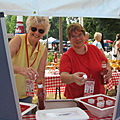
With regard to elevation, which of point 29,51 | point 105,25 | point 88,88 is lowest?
point 88,88

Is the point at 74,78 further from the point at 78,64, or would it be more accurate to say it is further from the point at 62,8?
the point at 62,8

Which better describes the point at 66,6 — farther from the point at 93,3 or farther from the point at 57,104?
the point at 57,104

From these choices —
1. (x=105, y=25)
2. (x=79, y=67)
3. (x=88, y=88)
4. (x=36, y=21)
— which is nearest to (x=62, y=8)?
(x=36, y=21)

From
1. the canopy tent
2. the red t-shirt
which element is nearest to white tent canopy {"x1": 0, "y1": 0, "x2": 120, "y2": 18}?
the canopy tent

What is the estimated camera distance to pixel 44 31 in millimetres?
2133

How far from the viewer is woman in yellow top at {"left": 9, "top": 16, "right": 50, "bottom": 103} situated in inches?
77.2

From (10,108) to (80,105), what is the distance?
2.71 ft

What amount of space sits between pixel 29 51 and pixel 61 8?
76cm

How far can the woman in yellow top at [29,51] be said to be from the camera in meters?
1.96

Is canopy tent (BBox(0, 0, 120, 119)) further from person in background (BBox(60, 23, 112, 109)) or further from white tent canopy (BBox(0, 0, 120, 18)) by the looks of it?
person in background (BBox(60, 23, 112, 109))

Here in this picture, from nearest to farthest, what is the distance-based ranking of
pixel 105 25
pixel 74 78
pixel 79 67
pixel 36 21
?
pixel 74 78, pixel 79 67, pixel 36 21, pixel 105 25

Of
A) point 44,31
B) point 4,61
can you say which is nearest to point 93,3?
point 44,31

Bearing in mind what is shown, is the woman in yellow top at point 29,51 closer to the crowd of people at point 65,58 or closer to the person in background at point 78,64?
the crowd of people at point 65,58

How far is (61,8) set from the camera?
1.48m
